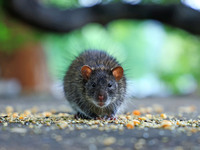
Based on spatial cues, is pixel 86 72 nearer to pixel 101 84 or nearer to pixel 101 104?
pixel 101 84

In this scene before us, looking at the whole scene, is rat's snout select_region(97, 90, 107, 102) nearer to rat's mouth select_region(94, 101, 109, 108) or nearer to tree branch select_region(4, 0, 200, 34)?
rat's mouth select_region(94, 101, 109, 108)

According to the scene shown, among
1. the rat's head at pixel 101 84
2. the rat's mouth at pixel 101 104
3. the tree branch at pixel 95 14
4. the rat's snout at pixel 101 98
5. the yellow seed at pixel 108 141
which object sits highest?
the tree branch at pixel 95 14

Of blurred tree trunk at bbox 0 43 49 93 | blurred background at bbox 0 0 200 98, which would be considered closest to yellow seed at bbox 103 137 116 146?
blurred background at bbox 0 0 200 98

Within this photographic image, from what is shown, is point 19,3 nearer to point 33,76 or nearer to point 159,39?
point 33,76

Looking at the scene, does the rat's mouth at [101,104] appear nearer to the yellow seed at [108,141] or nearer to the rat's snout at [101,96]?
the rat's snout at [101,96]

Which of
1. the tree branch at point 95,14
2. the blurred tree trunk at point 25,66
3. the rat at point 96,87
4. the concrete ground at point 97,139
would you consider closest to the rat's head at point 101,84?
the rat at point 96,87

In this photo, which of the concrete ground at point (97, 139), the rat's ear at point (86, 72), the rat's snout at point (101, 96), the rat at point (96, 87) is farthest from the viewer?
the rat's ear at point (86, 72)

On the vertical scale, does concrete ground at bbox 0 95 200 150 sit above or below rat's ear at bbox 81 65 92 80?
below
